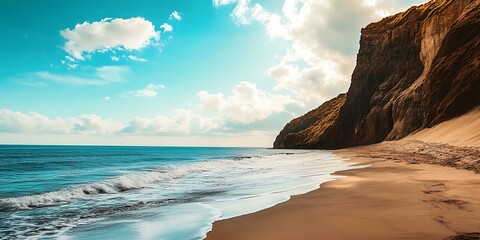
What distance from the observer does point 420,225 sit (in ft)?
17.9

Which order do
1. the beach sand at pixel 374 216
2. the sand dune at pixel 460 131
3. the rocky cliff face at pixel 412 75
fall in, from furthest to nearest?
the rocky cliff face at pixel 412 75
the sand dune at pixel 460 131
the beach sand at pixel 374 216

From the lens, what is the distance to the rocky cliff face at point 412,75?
37.8 metres

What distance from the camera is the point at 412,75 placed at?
59438 millimetres

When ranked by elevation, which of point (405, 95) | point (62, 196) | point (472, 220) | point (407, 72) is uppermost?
point (407, 72)

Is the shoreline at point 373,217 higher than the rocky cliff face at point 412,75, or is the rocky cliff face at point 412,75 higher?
the rocky cliff face at point 412,75

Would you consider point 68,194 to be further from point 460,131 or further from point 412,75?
point 412,75

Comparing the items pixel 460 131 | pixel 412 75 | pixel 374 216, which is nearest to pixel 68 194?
pixel 374 216

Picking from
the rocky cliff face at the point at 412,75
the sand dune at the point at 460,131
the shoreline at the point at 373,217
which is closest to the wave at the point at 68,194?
the shoreline at the point at 373,217

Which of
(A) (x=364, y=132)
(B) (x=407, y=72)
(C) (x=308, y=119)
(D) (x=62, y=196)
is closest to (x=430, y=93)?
(B) (x=407, y=72)

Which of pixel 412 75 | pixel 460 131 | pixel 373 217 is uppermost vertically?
pixel 412 75

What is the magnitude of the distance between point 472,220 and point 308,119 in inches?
5600

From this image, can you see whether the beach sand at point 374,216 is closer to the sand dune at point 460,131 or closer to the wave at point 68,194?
the wave at point 68,194

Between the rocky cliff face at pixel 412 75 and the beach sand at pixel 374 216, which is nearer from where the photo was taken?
the beach sand at pixel 374 216

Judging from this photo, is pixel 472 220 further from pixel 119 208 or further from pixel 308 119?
pixel 308 119
